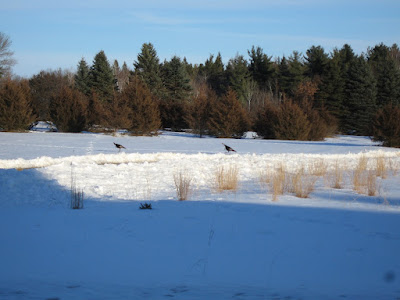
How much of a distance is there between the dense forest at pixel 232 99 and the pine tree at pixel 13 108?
2.7 inches

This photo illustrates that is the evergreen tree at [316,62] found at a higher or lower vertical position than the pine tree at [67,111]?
higher

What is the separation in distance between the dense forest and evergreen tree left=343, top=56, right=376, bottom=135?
0.34 feet

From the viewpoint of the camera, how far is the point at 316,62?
48906 mm

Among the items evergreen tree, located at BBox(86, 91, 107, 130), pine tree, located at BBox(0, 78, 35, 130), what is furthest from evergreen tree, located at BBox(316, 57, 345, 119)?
pine tree, located at BBox(0, 78, 35, 130)

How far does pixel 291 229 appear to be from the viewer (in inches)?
199

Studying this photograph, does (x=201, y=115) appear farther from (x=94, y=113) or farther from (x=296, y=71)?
(x=296, y=71)

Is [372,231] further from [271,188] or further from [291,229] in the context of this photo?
[271,188]

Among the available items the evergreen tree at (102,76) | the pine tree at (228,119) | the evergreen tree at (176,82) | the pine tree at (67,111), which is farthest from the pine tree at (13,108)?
the evergreen tree at (176,82)

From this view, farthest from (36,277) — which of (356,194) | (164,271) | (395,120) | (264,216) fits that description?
(395,120)

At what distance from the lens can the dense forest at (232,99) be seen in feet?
92.1

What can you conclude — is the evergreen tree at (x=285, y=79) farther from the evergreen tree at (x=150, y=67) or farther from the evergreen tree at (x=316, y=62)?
the evergreen tree at (x=150, y=67)

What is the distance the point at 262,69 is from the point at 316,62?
7.60 m

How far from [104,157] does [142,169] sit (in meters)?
3.02

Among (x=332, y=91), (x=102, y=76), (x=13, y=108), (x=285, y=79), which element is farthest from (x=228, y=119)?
(x=102, y=76)
